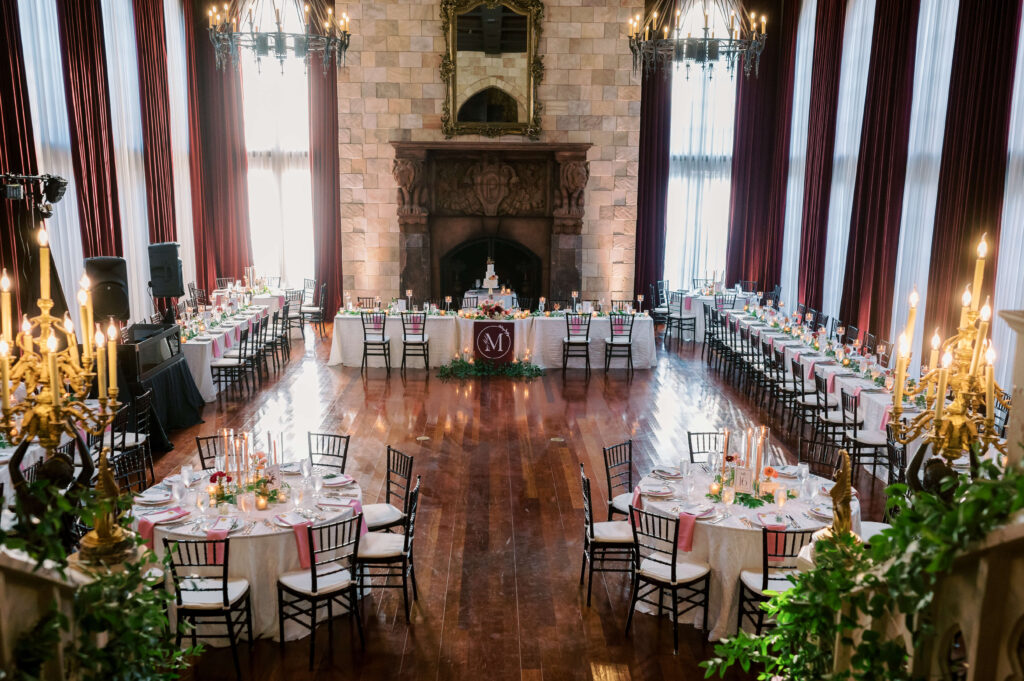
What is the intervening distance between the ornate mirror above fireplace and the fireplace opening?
207cm

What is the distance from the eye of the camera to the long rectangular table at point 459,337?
41.5ft

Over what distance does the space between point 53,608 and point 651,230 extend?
1497 centimetres

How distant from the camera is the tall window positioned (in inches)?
630

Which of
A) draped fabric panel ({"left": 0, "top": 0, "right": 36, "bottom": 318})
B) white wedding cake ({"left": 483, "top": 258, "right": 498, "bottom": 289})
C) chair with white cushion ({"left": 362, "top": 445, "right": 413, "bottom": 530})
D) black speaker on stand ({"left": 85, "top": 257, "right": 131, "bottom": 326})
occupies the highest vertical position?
draped fabric panel ({"left": 0, "top": 0, "right": 36, "bottom": 318})

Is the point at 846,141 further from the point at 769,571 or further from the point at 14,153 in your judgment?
the point at 14,153

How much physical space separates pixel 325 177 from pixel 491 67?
3873 mm

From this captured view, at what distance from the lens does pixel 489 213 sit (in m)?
15.4

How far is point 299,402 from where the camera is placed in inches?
419

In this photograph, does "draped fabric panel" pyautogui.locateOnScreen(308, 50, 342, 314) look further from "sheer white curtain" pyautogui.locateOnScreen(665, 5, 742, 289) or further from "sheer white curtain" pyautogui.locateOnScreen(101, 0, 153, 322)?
"sheer white curtain" pyautogui.locateOnScreen(665, 5, 742, 289)

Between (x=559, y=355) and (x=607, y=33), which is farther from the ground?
(x=607, y=33)

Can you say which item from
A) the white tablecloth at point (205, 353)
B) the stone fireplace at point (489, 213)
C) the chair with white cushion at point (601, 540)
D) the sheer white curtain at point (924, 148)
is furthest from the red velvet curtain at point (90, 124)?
the sheer white curtain at point (924, 148)

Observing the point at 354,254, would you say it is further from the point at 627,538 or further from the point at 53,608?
the point at 53,608

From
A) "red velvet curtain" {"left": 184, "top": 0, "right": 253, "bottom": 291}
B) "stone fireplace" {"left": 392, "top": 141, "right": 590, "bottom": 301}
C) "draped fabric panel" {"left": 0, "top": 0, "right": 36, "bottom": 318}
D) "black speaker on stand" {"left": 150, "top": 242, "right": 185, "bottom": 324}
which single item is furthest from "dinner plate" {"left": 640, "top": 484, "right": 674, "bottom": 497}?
"red velvet curtain" {"left": 184, "top": 0, "right": 253, "bottom": 291}

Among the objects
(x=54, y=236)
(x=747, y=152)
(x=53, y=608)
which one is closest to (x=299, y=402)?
(x=54, y=236)
